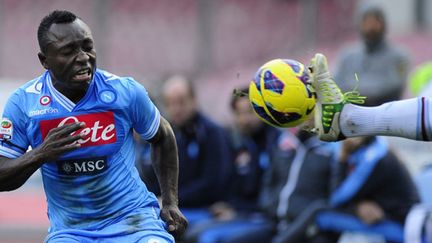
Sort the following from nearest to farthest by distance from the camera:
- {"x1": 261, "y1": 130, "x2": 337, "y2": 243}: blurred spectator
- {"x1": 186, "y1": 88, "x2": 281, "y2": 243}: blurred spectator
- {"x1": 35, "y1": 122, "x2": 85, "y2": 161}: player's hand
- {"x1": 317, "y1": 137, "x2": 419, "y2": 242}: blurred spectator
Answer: {"x1": 35, "y1": 122, "x2": 85, "y2": 161}: player's hand
{"x1": 317, "y1": 137, "x2": 419, "y2": 242}: blurred spectator
{"x1": 261, "y1": 130, "x2": 337, "y2": 243}: blurred spectator
{"x1": 186, "y1": 88, "x2": 281, "y2": 243}: blurred spectator

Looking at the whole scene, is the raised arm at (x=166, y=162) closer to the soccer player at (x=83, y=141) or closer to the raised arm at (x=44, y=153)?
the soccer player at (x=83, y=141)

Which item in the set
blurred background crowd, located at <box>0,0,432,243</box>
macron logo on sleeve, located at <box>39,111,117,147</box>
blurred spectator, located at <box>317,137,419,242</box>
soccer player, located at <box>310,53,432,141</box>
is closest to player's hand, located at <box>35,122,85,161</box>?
macron logo on sleeve, located at <box>39,111,117,147</box>

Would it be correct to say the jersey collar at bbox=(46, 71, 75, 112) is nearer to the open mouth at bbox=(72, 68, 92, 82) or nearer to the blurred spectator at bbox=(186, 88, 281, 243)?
the open mouth at bbox=(72, 68, 92, 82)

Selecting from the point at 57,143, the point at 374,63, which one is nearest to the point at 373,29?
the point at 374,63

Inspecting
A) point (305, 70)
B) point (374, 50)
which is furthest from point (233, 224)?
point (305, 70)

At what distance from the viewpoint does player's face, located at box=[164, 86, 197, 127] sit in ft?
36.5

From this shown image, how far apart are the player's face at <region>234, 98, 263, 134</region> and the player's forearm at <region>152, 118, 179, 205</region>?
3878 millimetres

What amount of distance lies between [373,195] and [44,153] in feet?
13.3

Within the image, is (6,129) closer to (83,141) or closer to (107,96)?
(83,141)

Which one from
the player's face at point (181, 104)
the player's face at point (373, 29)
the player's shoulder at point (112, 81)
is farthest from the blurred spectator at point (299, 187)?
the player's shoulder at point (112, 81)

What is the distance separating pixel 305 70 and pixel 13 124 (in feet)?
5.95

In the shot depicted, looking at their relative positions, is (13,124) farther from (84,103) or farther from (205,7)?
(205,7)

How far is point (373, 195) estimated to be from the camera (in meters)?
9.84

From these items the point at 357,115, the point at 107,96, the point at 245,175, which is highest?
the point at 107,96
